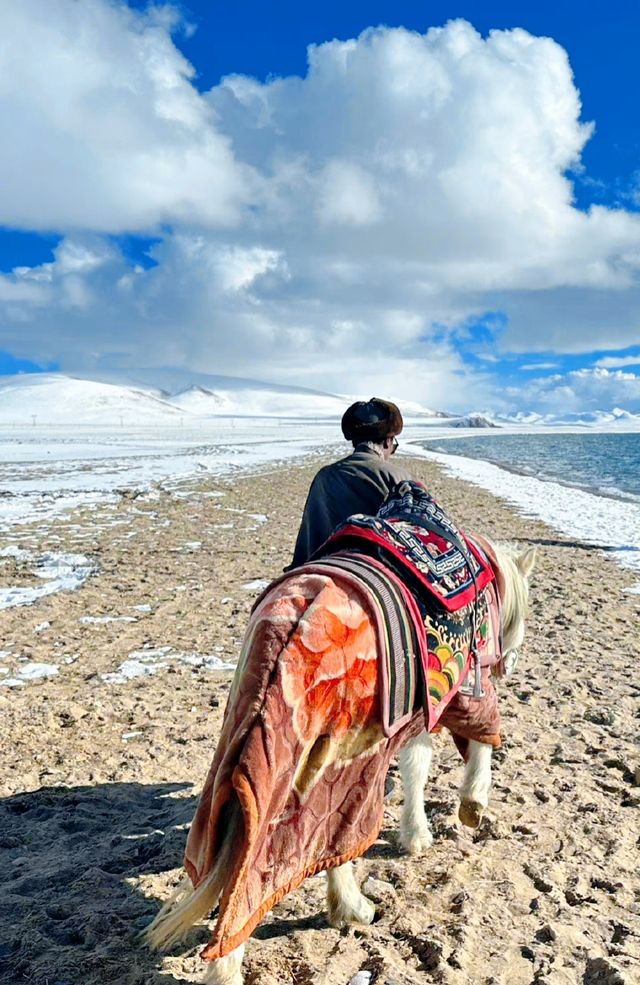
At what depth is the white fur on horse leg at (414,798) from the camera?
2.99 meters

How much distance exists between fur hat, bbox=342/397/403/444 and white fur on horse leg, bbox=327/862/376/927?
1.98m

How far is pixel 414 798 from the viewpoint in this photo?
3029 millimetres

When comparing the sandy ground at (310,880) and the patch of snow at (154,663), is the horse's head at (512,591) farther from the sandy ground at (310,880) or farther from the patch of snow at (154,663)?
the patch of snow at (154,663)

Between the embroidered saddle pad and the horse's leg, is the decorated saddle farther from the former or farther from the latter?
the horse's leg

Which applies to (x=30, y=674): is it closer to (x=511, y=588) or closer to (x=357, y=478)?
(x=357, y=478)

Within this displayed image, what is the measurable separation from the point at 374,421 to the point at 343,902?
215 cm

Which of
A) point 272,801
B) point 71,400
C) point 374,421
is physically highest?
point 71,400

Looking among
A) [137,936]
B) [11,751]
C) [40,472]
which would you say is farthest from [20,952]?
[40,472]

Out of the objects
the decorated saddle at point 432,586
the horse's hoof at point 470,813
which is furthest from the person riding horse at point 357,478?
the horse's hoof at point 470,813

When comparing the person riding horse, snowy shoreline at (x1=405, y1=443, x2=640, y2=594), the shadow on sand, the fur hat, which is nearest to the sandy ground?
the shadow on sand

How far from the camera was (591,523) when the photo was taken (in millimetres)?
12914

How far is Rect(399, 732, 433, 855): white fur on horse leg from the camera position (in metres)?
2.99

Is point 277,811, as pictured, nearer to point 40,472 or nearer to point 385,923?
point 385,923

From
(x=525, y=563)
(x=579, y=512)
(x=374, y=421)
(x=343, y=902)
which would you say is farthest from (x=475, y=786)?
(x=579, y=512)
